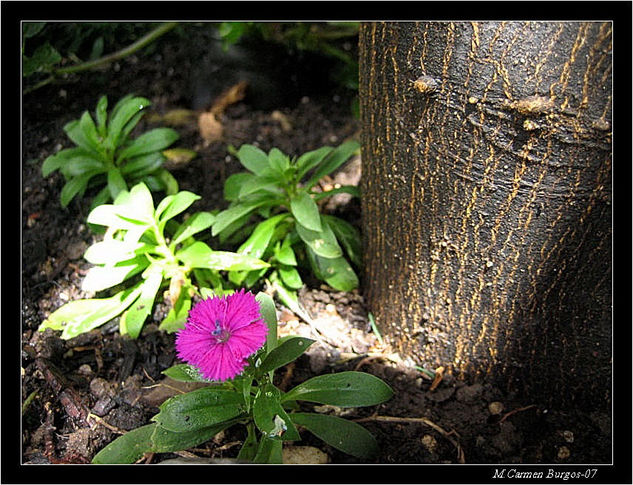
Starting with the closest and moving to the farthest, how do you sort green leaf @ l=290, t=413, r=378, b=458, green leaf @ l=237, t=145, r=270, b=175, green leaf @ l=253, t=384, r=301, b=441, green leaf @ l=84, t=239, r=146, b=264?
green leaf @ l=253, t=384, r=301, b=441 < green leaf @ l=290, t=413, r=378, b=458 < green leaf @ l=84, t=239, r=146, b=264 < green leaf @ l=237, t=145, r=270, b=175

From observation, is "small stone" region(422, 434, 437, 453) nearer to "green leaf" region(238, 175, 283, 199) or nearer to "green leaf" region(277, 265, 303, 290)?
"green leaf" region(277, 265, 303, 290)

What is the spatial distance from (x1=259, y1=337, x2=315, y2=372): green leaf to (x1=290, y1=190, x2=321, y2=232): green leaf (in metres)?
0.40

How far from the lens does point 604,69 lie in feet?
3.70

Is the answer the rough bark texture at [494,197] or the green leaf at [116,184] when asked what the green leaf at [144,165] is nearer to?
the green leaf at [116,184]

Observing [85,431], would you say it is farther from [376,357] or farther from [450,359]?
[450,359]

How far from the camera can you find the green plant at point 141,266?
67.6 inches

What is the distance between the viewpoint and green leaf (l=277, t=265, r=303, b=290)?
183cm

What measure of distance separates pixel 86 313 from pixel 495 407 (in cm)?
117

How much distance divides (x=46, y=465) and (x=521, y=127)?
4.30ft

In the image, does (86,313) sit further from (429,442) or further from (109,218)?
(429,442)

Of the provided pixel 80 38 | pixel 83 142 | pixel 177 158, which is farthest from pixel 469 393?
pixel 80 38

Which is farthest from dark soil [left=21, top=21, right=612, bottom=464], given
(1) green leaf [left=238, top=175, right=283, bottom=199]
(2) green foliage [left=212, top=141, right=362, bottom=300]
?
(1) green leaf [left=238, top=175, right=283, bottom=199]

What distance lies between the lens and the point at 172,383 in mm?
1636

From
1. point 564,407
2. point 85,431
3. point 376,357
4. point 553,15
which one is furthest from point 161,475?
point 553,15
